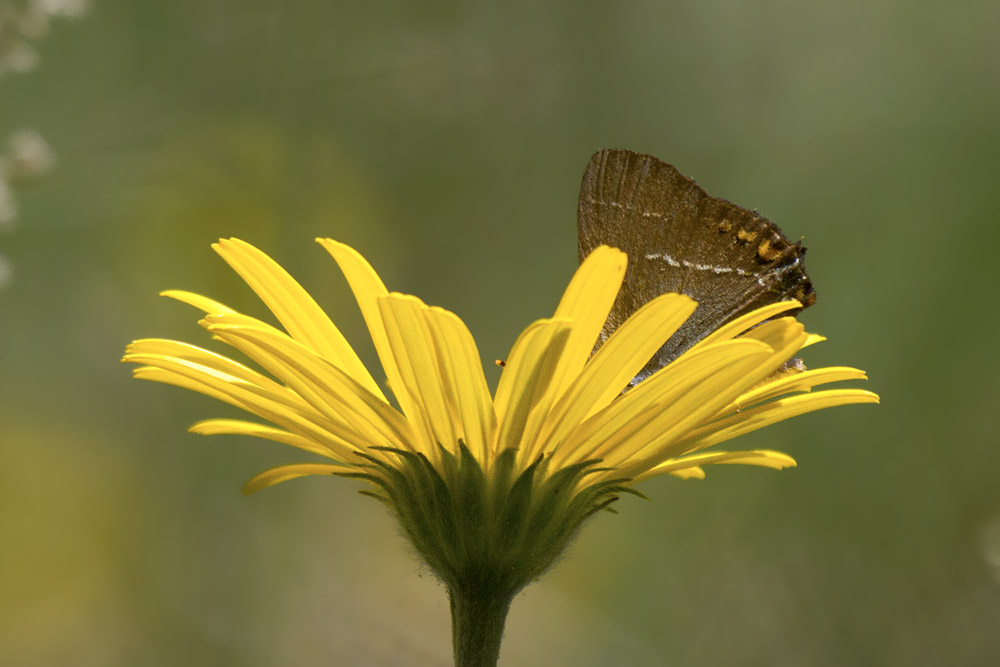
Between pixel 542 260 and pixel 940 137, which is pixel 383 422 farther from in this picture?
pixel 940 137

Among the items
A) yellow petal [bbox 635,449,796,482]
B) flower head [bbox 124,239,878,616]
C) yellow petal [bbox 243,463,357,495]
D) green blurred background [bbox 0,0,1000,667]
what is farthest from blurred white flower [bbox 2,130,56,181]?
green blurred background [bbox 0,0,1000,667]

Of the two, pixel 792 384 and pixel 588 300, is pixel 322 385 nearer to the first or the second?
pixel 588 300

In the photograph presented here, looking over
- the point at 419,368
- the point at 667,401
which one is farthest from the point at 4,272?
the point at 667,401

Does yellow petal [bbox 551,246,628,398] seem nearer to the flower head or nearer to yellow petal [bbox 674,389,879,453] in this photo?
the flower head

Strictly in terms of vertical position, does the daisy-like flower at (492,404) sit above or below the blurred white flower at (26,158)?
below

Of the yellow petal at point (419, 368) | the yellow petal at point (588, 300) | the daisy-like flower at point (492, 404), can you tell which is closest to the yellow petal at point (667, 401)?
the daisy-like flower at point (492, 404)

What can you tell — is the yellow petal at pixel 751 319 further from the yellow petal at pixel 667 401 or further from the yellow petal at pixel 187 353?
the yellow petal at pixel 187 353
